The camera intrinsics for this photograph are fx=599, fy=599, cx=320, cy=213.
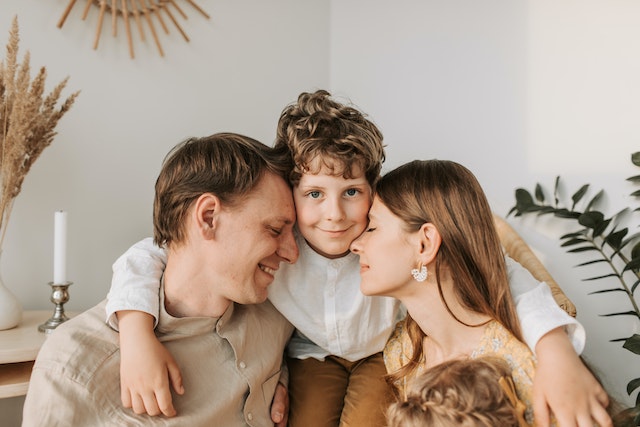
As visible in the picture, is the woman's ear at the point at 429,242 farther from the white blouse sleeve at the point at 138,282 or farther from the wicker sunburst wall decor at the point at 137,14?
the wicker sunburst wall decor at the point at 137,14

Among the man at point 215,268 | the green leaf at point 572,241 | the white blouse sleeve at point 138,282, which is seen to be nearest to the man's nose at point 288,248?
the man at point 215,268

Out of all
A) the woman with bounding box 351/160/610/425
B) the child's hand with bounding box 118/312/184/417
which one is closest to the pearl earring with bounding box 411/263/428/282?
the woman with bounding box 351/160/610/425

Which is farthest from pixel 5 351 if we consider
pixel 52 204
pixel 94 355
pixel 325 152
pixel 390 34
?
pixel 390 34

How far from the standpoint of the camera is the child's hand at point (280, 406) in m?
1.43

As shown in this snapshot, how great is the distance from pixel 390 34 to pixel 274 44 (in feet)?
1.62

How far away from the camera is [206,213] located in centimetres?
130

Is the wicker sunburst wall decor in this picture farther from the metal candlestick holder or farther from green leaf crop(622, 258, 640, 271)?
green leaf crop(622, 258, 640, 271)

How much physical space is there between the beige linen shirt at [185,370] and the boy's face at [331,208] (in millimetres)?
260

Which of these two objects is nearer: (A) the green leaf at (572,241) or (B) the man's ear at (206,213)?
(B) the man's ear at (206,213)

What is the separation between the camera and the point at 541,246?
6.23 ft

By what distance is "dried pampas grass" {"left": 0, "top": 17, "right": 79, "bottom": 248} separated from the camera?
1.64 meters

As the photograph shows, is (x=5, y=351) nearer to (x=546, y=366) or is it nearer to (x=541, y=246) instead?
(x=546, y=366)

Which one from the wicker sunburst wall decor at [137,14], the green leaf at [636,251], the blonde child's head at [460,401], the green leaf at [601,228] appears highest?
the wicker sunburst wall decor at [137,14]

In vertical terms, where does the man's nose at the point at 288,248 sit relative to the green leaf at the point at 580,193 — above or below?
below
